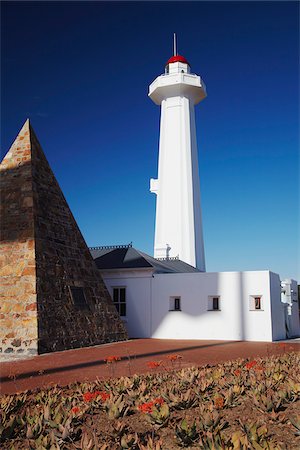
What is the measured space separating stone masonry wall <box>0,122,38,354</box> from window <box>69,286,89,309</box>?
1.94 meters

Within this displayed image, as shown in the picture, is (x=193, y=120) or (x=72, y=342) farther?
(x=193, y=120)

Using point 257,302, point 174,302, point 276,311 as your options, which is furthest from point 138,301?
point 276,311

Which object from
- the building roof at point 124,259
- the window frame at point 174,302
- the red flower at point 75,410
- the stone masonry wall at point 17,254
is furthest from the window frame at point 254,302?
the red flower at point 75,410

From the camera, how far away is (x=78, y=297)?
14789 millimetres

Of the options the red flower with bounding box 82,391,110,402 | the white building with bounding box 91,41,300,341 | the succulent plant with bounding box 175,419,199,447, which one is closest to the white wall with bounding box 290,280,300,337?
the white building with bounding box 91,41,300,341

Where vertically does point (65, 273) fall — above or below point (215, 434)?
above

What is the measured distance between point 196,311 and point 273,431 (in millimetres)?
13355

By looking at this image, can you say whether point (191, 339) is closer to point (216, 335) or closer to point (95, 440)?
point (216, 335)

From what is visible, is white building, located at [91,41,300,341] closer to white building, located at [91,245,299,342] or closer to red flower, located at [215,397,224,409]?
white building, located at [91,245,299,342]

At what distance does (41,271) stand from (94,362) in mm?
3846

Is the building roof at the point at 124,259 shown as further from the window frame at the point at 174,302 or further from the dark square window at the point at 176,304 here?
the dark square window at the point at 176,304

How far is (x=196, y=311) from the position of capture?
59.4ft

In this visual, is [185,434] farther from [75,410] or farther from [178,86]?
[178,86]

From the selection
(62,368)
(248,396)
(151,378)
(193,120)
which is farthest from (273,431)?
(193,120)
